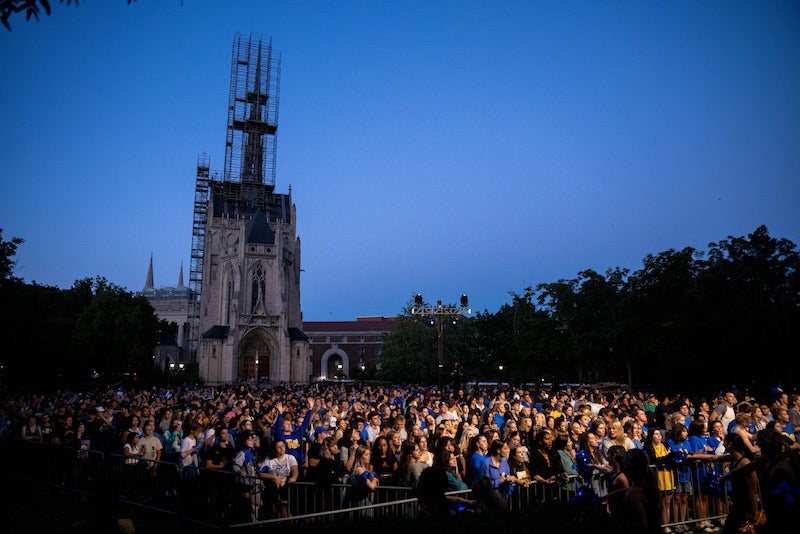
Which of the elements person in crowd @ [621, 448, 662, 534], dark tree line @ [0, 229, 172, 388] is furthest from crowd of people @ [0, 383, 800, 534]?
dark tree line @ [0, 229, 172, 388]

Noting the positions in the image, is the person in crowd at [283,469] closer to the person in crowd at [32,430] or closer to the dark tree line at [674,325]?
the person in crowd at [32,430]

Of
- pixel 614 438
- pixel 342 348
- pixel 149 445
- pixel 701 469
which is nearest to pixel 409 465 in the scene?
pixel 614 438

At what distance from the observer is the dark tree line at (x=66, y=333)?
104ft

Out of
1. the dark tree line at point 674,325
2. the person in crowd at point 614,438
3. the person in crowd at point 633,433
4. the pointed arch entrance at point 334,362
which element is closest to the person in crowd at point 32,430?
the person in crowd at point 614,438

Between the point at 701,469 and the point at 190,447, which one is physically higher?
the point at 190,447

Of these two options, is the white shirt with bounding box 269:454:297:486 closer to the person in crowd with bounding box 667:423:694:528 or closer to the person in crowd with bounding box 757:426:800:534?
the person in crowd with bounding box 667:423:694:528

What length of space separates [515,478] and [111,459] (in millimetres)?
6835

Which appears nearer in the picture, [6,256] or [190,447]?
[190,447]

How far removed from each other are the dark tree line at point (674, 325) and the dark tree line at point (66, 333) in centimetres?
2893

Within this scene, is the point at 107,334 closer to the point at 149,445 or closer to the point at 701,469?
the point at 149,445

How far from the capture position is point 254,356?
63000 millimetres

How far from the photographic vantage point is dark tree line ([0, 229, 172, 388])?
3185 centimetres

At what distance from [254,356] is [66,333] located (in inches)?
A: 735

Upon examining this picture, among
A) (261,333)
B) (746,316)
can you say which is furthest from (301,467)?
(261,333)
